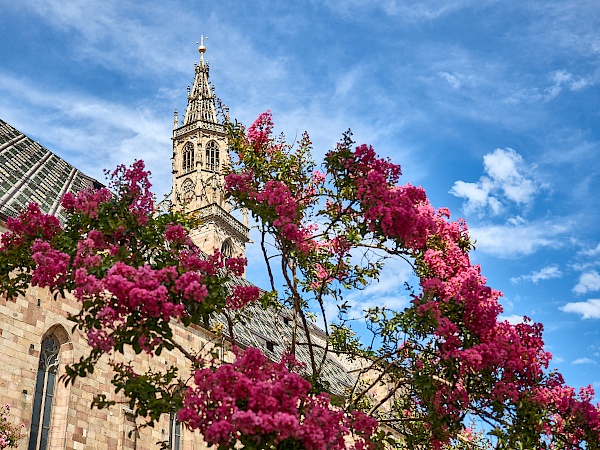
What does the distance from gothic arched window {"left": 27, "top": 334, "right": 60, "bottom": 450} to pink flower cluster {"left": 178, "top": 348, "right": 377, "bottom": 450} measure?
12353 mm

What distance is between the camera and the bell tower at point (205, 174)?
63.9 metres

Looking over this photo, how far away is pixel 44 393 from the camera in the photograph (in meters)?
21.8

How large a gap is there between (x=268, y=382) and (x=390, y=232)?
3.85 metres

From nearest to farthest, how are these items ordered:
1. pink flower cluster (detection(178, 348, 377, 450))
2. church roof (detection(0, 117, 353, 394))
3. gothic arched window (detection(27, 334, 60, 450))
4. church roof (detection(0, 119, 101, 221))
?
pink flower cluster (detection(178, 348, 377, 450)), gothic arched window (detection(27, 334, 60, 450)), church roof (detection(0, 119, 101, 221)), church roof (detection(0, 117, 353, 394))

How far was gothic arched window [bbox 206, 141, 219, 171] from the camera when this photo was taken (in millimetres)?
67312

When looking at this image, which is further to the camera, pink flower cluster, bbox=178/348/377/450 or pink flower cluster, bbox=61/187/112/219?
pink flower cluster, bbox=61/187/112/219

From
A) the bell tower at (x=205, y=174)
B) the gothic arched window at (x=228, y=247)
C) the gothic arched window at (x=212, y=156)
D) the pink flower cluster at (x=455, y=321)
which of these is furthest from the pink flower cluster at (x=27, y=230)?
the gothic arched window at (x=212, y=156)

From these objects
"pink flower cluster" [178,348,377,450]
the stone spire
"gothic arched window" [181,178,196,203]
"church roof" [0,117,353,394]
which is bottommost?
"pink flower cluster" [178,348,377,450]

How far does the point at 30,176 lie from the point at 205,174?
37.6 meters

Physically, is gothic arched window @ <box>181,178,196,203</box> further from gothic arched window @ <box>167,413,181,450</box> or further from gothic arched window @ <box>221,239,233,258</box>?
gothic arched window @ <box>167,413,181,450</box>

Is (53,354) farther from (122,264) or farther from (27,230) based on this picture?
(122,264)

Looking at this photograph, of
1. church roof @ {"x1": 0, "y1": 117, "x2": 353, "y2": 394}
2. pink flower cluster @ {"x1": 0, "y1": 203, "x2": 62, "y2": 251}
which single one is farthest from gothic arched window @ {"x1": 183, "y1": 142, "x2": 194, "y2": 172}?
pink flower cluster @ {"x1": 0, "y1": 203, "x2": 62, "y2": 251}

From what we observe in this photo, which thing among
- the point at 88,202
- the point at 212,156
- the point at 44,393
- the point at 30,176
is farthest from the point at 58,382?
the point at 212,156

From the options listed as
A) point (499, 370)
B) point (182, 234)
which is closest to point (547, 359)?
point (499, 370)
